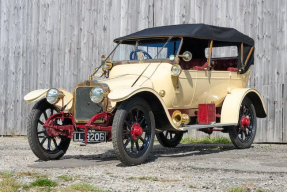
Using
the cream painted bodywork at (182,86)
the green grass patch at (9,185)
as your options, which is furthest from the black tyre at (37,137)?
the green grass patch at (9,185)

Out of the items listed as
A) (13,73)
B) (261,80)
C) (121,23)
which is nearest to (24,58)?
(13,73)

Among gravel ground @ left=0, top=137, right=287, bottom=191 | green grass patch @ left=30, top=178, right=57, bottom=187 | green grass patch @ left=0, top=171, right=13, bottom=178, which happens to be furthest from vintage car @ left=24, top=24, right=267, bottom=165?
green grass patch @ left=30, top=178, right=57, bottom=187

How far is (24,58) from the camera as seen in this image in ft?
47.1

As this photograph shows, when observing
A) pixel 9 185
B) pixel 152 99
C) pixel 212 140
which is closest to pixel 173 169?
pixel 152 99

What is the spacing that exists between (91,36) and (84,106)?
224 inches

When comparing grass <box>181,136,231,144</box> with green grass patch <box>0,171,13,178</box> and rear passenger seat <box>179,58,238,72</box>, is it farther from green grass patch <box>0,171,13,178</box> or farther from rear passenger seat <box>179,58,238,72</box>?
green grass patch <box>0,171,13,178</box>

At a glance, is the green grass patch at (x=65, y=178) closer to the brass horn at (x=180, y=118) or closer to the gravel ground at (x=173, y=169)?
the gravel ground at (x=173, y=169)

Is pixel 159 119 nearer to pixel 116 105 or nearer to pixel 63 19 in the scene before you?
pixel 116 105

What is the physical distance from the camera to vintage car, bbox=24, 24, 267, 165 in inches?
294

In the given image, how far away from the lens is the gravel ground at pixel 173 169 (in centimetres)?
565

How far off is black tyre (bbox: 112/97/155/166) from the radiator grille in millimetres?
515

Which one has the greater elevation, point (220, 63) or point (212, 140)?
point (220, 63)

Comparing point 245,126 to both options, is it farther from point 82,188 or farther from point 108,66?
point 82,188

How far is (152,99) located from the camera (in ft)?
26.2
